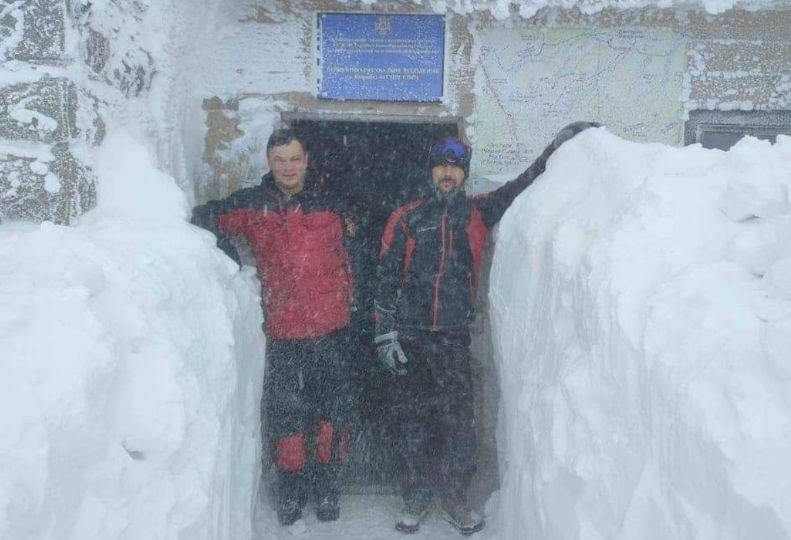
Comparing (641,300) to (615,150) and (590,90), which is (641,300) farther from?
(590,90)

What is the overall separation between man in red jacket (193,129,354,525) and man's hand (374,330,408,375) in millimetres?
201

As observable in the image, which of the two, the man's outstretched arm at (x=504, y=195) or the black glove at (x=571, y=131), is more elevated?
the black glove at (x=571, y=131)

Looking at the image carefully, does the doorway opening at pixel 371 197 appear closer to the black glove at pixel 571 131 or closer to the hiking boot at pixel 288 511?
the hiking boot at pixel 288 511

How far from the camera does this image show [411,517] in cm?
369

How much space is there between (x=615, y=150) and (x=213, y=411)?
6.14ft

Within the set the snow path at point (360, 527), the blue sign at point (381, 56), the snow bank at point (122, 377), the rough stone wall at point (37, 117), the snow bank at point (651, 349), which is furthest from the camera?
the blue sign at point (381, 56)

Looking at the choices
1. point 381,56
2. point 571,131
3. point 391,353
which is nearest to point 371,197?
point 381,56

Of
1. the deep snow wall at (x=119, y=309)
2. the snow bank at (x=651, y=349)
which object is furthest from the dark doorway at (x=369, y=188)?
the snow bank at (x=651, y=349)

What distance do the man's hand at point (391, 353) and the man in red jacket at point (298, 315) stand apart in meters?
0.20

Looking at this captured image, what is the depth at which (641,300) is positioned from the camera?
2.11 meters

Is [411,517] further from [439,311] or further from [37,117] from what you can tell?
[37,117]

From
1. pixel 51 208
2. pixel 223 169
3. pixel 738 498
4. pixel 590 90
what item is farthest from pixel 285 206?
pixel 738 498

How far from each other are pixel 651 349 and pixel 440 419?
202 cm

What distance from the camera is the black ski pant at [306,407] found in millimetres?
3658
